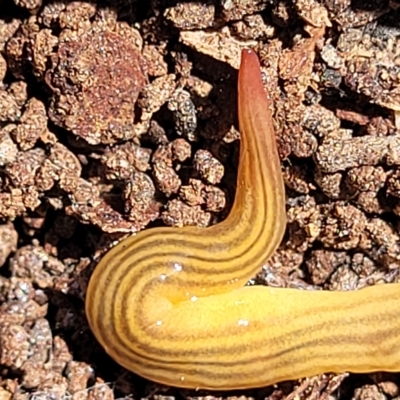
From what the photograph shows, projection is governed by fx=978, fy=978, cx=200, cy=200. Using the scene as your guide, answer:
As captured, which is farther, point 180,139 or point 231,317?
point 180,139

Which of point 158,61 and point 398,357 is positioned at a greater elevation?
point 158,61

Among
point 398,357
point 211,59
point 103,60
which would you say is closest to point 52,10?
point 103,60

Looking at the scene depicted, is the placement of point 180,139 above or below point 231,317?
above

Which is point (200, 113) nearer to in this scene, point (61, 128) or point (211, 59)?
point (211, 59)

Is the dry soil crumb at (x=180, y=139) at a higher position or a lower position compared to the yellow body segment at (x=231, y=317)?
higher

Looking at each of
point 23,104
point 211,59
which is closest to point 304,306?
point 211,59

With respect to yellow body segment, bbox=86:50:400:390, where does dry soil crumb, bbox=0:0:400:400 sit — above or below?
above

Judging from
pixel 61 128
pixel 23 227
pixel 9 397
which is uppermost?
pixel 61 128

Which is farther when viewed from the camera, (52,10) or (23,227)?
(23,227)
